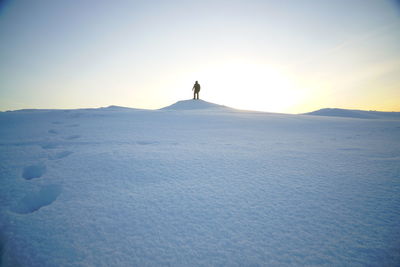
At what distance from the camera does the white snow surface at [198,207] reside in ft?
4.23

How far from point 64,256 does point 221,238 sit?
1172 mm

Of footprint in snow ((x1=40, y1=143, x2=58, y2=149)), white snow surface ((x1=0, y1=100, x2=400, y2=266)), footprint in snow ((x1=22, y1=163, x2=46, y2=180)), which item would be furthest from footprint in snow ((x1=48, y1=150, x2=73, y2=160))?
footprint in snow ((x1=40, y1=143, x2=58, y2=149))

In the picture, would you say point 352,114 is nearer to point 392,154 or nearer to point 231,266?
point 392,154

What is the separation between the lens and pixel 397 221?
1.49m

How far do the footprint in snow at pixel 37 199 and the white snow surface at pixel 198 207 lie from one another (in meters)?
0.01

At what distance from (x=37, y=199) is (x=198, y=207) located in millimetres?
1752

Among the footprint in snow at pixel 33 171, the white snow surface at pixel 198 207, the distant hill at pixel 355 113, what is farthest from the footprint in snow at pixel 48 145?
the distant hill at pixel 355 113

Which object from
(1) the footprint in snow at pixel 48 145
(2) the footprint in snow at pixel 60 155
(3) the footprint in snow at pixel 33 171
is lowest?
(3) the footprint in snow at pixel 33 171

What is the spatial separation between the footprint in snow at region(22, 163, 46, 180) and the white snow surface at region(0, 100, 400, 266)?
10mm

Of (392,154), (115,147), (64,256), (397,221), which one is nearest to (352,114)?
(392,154)

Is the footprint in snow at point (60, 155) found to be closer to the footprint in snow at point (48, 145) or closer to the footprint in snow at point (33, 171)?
the footprint in snow at point (33, 171)

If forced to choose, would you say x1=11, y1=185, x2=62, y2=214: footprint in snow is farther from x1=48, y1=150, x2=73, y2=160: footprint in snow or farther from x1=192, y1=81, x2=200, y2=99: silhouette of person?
x1=192, y1=81, x2=200, y2=99: silhouette of person

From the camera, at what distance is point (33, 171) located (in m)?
2.41

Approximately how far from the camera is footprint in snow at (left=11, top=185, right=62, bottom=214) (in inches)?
69.0
